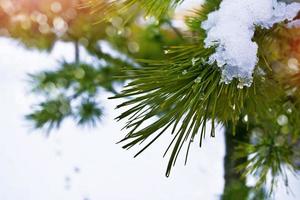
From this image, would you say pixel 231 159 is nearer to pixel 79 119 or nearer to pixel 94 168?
pixel 79 119

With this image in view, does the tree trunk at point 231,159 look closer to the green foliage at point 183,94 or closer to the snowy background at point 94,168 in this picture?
the green foliage at point 183,94

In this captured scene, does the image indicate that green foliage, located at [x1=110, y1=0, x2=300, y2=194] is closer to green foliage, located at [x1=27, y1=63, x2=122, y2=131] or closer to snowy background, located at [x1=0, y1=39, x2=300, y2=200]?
green foliage, located at [x1=27, y1=63, x2=122, y2=131]

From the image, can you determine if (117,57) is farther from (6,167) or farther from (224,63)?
(6,167)

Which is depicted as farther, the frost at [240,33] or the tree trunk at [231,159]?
the tree trunk at [231,159]

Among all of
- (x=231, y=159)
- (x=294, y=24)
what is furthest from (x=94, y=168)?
(x=294, y=24)

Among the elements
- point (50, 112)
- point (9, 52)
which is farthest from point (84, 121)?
point (9, 52)

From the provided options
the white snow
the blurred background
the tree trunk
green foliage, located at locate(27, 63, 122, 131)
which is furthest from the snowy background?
the white snow

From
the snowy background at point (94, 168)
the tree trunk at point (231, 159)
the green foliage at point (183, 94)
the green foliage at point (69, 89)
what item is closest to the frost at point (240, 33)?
the green foliage at point (183, 94)
